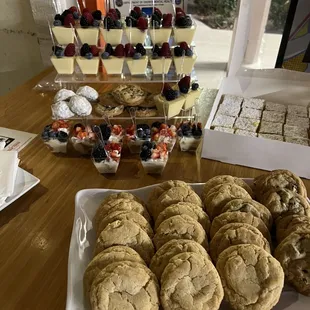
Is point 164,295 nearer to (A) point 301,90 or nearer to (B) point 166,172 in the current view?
(B) point 166,172

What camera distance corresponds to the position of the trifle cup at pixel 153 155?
1.33 metres

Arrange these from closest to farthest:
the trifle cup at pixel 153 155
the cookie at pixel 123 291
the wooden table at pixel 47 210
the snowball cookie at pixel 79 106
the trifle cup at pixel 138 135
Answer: the cookie at pixel 123 291 < the wooden table at pixel 47 210 < the trifle cup at pixel 153 155 < the trifle cup at pixel 138 135 < the snowball cookie at pixel 79 106

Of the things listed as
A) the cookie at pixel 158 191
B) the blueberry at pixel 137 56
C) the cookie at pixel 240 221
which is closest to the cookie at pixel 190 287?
the cookie at pixel 240 221

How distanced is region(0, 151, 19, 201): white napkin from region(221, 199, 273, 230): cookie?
2.39 ft

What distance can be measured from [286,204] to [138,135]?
64 cm

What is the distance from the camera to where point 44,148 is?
157 cm

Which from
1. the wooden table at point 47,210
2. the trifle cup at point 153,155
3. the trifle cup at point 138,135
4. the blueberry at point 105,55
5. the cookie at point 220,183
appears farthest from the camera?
the blueberry at point 105,55

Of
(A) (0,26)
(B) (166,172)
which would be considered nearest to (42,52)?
(A) (0,26)

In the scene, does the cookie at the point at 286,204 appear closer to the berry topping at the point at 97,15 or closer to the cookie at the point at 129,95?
the cookie at the point at 129,95

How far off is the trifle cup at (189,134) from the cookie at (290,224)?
54cm

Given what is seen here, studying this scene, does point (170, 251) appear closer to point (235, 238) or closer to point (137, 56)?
point (235, 238)

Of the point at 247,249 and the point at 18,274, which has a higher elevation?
the point at 247,249

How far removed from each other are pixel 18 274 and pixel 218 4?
3.02 meters

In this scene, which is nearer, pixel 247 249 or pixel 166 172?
pixel 247 249
